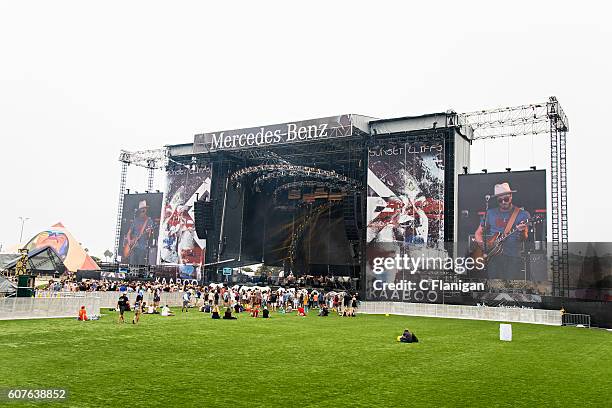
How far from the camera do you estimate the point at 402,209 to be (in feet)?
125

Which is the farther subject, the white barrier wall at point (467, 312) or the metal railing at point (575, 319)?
the white barrier wall at point (467, 312)

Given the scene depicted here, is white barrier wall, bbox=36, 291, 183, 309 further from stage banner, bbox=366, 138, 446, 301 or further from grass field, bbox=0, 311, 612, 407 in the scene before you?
stage banner, bbox=366, 138, 446, 301

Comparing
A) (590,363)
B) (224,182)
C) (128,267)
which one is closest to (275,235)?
(224,182)

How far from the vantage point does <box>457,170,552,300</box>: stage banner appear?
3175cm

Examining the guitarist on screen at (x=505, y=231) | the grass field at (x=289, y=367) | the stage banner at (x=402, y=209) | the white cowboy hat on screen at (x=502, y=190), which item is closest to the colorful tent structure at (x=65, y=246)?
the stage banner at (x=402, y=209)

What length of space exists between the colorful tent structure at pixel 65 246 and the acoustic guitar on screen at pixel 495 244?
38.1 metres

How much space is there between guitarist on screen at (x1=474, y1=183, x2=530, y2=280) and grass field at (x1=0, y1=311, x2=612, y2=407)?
39.6ft

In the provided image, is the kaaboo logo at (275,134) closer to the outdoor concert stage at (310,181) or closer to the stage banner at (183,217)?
the outdoor concert stage at (310,181)

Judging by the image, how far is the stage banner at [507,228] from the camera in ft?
104

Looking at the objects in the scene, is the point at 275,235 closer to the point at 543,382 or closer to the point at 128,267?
the point at 128,267

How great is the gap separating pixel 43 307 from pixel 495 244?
1037 inches

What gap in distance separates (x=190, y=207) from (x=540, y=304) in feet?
105
